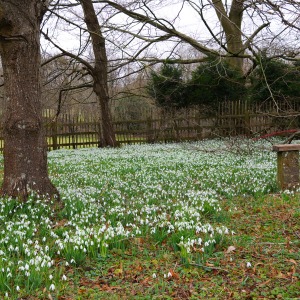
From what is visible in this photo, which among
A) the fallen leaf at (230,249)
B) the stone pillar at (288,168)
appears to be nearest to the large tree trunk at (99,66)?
the stone pillar at (288,168)

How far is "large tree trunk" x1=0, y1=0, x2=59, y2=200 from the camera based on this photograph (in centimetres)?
599

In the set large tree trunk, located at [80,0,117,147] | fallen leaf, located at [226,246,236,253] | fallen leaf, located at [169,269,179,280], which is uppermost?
large tree trunk, located at [80,0,117,147]

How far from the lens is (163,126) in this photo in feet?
74.0

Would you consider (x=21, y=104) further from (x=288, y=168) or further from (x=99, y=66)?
(x=99, y=66)

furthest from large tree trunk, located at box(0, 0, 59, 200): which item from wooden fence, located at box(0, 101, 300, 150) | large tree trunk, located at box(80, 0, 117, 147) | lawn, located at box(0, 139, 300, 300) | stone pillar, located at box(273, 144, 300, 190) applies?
wooden fence, located at box(0, 101, 300, 150)

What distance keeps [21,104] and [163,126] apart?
55.1 feet

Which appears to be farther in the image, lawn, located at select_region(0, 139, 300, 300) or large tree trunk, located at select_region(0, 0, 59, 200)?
large tree trunk, located at select_region(0, 0, 59, 200)

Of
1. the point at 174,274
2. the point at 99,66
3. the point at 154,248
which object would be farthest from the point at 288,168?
the point at 99,66

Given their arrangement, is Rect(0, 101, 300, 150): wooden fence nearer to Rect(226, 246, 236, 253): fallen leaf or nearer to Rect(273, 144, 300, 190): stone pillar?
Rect(273, 144, 300, 190): stone pillar

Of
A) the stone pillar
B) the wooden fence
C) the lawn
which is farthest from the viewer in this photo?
the wooden fence

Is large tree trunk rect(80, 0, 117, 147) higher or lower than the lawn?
higher

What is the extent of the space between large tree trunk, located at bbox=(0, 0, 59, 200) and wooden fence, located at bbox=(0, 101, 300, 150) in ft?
51.8

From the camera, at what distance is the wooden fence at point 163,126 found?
21266 mm

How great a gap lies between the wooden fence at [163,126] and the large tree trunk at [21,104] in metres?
15.8
